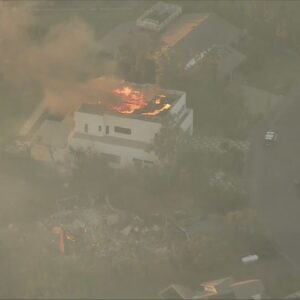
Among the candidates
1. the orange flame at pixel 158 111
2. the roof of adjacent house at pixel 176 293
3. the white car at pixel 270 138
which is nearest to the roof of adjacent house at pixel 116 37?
the orange flame at pixel 158 111

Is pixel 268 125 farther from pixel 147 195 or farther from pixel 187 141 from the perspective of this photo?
pixel 147 195

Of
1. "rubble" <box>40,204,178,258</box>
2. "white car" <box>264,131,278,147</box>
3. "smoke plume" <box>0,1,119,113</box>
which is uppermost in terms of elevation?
"smoke plume" <box>0,1,119,113</box>

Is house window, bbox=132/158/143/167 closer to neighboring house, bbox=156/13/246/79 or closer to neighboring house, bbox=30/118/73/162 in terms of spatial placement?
neighboring house, bbox=30/118/73/162

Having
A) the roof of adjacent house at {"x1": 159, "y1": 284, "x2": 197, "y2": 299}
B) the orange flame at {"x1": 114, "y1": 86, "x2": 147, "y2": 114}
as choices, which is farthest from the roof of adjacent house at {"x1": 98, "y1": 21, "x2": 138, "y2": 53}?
the roof of adjacent house at {"x1": 159, "y1": 284, "x2": 197, "y2": 299}

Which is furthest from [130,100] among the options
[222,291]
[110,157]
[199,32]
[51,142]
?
[222,291]

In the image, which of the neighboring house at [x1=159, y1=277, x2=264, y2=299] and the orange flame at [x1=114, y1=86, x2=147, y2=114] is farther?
the orange flame at [x1=114, y1=86, x2=147, y2=114]

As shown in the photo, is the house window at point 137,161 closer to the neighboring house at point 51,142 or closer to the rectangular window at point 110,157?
the rectangular window at point 110,157
